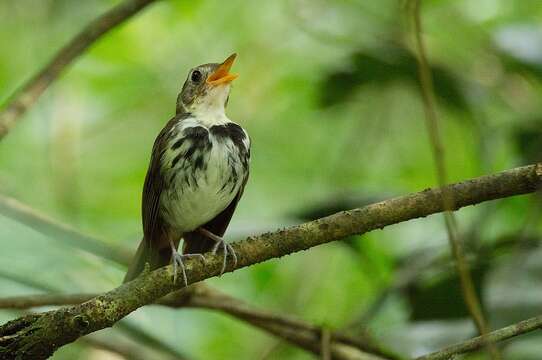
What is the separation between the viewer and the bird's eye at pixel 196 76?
181 inches

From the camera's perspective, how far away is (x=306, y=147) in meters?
6.70

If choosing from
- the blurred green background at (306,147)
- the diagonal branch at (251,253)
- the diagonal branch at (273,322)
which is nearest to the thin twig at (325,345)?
the diagonal branch at (273,322)

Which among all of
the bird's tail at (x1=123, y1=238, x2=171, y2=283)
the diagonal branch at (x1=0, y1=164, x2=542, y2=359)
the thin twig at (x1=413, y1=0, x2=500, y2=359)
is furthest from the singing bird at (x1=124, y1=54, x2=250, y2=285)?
the thin twig at (x1=413, y1=0, x2=500, y2=359)

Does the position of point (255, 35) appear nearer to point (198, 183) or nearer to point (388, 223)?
point (198, 183)

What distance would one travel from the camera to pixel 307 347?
12.2ft

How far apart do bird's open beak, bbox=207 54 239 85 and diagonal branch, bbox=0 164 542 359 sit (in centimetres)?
167

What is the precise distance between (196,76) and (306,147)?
220 cm

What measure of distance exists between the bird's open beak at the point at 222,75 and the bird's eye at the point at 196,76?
99 mm

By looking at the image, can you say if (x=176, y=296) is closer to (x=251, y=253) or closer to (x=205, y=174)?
(x=205, y=174)

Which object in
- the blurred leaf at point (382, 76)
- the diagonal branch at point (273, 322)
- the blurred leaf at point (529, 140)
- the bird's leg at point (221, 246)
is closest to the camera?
the bird's leg at point (221, 246)

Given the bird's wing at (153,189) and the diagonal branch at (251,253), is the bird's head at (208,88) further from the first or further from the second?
the diagonal branch at (251,253)

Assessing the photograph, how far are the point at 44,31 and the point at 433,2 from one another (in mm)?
2689

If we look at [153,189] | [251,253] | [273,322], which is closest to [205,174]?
[153,189]

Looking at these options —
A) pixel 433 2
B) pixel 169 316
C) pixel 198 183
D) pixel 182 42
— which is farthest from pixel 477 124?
pixel 182 42
